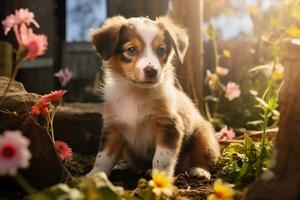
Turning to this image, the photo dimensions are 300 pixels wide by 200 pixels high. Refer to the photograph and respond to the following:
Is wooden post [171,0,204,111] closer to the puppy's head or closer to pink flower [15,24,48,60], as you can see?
the puppy's head

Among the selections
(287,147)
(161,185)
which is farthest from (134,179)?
(287,147)

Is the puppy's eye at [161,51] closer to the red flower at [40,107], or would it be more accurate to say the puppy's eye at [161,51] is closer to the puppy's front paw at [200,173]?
the puppy's front paw at [200,173]

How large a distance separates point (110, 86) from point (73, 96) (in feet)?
22.0

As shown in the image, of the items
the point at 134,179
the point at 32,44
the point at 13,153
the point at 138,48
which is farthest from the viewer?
the point at 134,179

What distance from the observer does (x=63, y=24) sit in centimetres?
1036

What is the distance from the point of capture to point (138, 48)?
3.93m

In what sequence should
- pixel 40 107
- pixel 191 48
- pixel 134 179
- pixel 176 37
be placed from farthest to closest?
pixel 191 48
pixel 176 37
pixel 134 179
pixel 40 107

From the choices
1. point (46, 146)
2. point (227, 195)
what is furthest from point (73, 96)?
point (227, 195)

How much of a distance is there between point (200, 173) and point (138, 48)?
1088 mm

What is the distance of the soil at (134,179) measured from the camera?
3.31m

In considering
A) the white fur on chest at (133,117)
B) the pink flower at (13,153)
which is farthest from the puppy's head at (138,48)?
the pink flower at (13,153)

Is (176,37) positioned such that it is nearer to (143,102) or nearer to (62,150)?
(143,102)

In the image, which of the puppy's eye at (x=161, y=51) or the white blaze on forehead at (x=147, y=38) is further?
the puppy's eye at (x=161, y=51)

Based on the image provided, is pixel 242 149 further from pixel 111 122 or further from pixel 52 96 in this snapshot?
pixel 52 96
